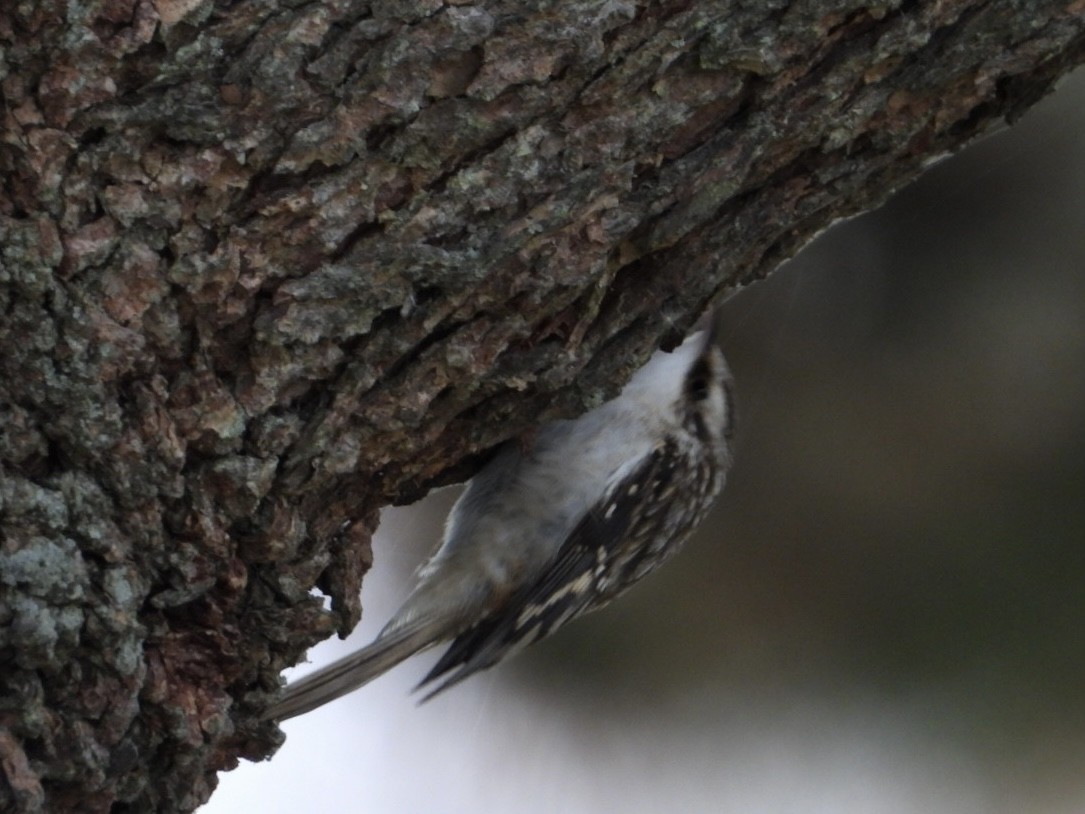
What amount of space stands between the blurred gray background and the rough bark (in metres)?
0.77

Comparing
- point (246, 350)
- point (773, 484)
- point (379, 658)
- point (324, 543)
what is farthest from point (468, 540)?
point (246, 350)

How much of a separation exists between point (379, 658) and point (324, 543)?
694 mm

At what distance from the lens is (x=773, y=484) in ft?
8.87

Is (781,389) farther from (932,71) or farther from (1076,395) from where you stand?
(932,71)

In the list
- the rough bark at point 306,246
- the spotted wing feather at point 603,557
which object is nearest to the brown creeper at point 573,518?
the spotted wing feather at point 603,557

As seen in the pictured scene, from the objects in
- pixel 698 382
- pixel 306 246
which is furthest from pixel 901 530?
pixel 306 246

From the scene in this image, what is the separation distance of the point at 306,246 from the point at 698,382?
47.4 inches

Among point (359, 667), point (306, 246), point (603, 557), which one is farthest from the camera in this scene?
point (603, 557)

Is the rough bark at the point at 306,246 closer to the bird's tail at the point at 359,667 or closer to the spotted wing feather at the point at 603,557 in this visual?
the bird's tail at the point at 359,667

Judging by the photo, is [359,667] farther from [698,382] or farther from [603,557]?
[698,382]

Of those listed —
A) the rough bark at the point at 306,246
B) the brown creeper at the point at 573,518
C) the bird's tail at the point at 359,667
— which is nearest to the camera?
the rough bark at the point at 306,246

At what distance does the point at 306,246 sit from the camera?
1535 mm

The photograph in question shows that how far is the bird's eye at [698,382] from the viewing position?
2.56 metres

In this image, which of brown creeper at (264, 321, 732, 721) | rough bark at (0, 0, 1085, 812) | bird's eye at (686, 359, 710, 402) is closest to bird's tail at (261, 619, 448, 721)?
brown creeper at (264, 321, 732, 721)
